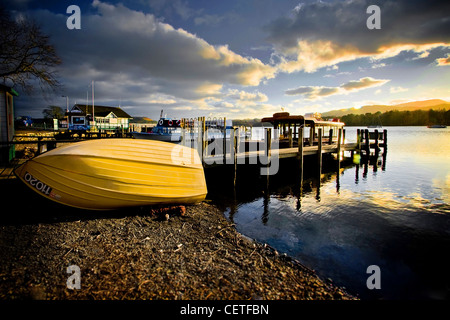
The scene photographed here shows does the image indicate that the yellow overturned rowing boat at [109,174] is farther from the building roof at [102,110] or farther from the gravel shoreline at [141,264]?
the building roof at [102,110]

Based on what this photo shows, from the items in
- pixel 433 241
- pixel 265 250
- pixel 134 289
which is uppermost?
pixel 134 289

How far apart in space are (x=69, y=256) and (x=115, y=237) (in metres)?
1.04

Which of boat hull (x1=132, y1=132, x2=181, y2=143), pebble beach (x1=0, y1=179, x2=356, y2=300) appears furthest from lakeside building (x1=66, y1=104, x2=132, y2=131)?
pebble beach (x1=0, y1=179, x2=356, y2=300)

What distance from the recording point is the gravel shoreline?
11.9ft

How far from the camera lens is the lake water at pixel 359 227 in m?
5.43

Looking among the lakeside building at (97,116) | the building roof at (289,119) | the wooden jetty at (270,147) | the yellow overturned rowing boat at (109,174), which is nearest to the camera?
the yellow overturned rowing boat at (109,174)

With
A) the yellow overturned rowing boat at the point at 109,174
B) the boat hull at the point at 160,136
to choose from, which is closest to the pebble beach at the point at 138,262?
the yellow overturned rowing boat at the point at 109,174

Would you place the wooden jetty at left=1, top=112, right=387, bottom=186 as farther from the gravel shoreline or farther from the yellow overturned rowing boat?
the gravel shoreline

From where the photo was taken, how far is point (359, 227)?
27.3 feet

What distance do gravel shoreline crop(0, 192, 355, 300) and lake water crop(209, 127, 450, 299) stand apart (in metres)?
1.25

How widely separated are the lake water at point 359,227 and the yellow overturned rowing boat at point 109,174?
3167 millimetres

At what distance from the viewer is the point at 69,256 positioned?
4312 mm
